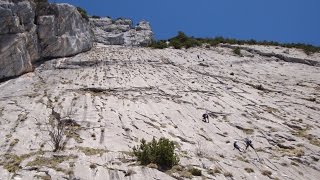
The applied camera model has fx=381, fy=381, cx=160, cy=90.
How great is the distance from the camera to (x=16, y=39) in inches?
1452

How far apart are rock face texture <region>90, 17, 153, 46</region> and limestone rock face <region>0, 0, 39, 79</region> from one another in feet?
76.4

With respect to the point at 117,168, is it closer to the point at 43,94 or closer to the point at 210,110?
the point at 210,110

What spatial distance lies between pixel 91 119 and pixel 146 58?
2253 centimetres

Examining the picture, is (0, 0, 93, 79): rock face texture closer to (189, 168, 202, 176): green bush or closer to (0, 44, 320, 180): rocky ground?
(0, 44, 320, 180): rocky ground

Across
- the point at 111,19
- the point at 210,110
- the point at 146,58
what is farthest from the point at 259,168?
the point at 111,19

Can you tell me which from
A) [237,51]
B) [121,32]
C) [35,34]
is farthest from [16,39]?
[121,32]

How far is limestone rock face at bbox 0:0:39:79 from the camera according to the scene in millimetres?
35750

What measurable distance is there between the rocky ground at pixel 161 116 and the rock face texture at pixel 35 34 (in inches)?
65.4

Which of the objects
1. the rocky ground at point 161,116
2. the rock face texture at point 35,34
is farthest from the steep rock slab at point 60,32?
the rocky ground at point 161,116

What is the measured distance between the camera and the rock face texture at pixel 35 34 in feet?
119

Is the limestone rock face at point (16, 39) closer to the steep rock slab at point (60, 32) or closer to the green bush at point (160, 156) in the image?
the steep rock slab at point (60, 32)

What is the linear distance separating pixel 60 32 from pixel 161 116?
78.7 feet

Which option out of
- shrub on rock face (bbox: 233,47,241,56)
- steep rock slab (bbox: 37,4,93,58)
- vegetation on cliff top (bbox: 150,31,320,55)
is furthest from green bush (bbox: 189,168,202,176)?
vegetation on cliff top (bbox: 150,31,320,55)

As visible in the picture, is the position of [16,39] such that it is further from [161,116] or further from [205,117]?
[205,117]
